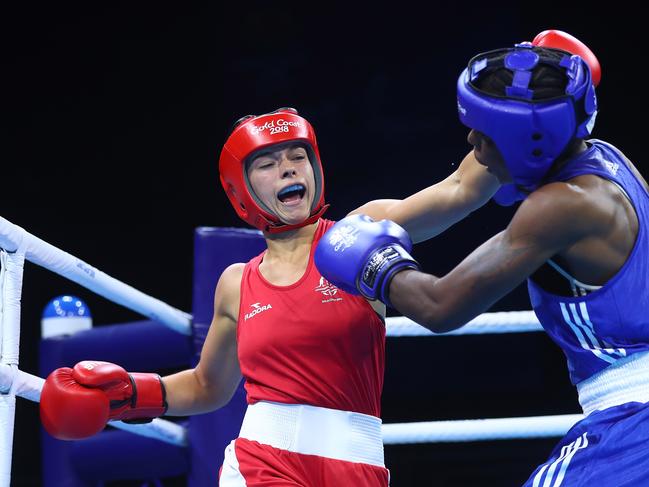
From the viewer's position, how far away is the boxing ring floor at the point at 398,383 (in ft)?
6.61

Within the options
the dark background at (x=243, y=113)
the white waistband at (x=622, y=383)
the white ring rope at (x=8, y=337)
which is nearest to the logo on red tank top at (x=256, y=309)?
the white ring rope at (x=8, y=337)

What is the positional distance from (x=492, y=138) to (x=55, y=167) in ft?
13.5

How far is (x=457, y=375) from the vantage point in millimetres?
5297

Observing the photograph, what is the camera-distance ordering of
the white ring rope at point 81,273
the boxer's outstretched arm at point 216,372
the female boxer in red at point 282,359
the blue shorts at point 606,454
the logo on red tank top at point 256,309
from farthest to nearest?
the boxer's outstretched arm at point 216,372
the logo on red tank top at point 256,309
the female boxer in red at point 282,359
the white ring rope at point 81,273
the blue shorts at point 606,454

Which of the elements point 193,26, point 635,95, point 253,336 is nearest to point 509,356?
point 635,95

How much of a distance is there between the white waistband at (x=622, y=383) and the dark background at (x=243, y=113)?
11.6 ft

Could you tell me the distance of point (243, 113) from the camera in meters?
5.59

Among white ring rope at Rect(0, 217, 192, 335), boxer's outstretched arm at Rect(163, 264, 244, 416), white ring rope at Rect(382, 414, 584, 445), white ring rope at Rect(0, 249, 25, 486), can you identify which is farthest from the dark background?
white ring rope at Rect(0, 249, 25, 486)

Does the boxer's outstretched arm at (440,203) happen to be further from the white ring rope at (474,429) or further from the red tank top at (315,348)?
the white ring rope at (474,429)

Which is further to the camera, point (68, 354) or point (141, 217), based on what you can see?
point (141, 217)

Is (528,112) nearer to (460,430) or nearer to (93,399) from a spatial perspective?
(93,399)

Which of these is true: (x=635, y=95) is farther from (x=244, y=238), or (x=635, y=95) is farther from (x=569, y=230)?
(x=569, y=230)

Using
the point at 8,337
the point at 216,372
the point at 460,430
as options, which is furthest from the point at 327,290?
the point at 460,430

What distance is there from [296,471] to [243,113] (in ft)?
12.5
